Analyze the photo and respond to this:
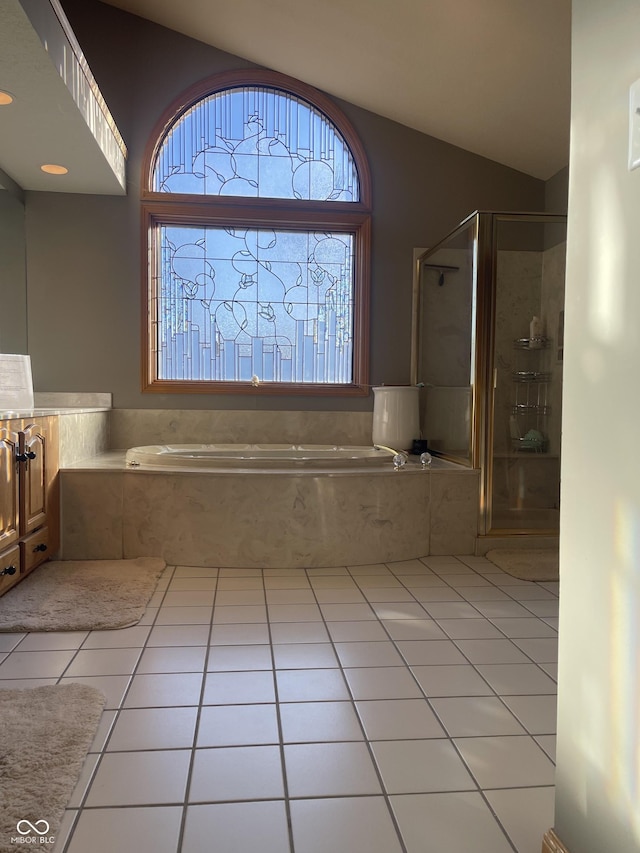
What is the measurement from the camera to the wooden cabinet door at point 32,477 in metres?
2.50

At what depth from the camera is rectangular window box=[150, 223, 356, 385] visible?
4.07m

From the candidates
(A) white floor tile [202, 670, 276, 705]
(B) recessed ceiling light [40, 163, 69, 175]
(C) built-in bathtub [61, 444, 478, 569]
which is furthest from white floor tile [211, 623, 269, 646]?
(B) recessed ceiling light [40, 163, 69, 175]

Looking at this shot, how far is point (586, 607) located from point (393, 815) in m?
0.59

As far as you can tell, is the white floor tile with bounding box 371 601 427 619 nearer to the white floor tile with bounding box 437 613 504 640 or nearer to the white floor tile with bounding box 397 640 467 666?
the white floor tile with bounding box 437 613 504 640

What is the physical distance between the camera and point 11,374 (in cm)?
315

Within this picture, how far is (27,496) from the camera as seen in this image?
8.36ft

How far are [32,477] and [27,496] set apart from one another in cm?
9

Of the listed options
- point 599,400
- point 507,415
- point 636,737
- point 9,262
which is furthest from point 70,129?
point 636,737

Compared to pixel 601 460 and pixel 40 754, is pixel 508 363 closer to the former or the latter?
pixel 601 460

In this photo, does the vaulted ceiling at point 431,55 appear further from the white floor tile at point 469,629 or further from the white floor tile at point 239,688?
the white floor tile at point 239,688

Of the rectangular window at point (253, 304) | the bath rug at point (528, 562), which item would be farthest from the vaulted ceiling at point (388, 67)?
the bath rug at point (528, 562)

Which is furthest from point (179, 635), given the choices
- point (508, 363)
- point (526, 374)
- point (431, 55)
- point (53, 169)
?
point (431, 55)
